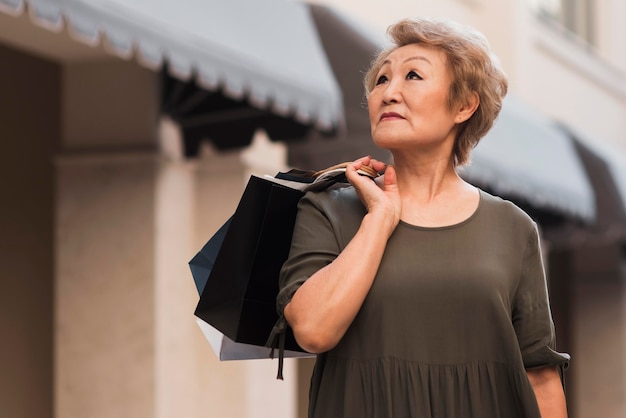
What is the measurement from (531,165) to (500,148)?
0.69 meters

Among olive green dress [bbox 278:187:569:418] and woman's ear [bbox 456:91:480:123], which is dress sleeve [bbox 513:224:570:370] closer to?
olive green dress [bbox 278:187:569:418]

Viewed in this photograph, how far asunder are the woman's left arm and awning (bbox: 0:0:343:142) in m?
2.20

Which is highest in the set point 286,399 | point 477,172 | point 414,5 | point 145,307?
point 414,5

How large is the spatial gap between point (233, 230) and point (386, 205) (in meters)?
0.31

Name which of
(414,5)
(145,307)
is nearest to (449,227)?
(145,307)

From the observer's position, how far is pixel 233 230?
95.0 inches

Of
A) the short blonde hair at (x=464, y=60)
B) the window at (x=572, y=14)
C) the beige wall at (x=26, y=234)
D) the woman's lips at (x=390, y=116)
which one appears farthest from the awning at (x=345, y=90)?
the window at (x=572, y=14)

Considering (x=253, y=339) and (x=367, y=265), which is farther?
(x=253, y=339)

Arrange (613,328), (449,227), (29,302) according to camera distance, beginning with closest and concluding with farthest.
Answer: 1. (449,227)
2. (29,302)
3. (613,328)

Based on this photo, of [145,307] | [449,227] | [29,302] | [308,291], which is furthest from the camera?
[29,302]

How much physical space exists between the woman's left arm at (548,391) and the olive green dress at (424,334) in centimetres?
9

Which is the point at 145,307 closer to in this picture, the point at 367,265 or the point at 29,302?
the point at 29,302

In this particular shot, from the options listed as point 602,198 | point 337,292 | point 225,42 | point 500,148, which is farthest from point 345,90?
point 602,198

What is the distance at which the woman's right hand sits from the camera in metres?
2.35
